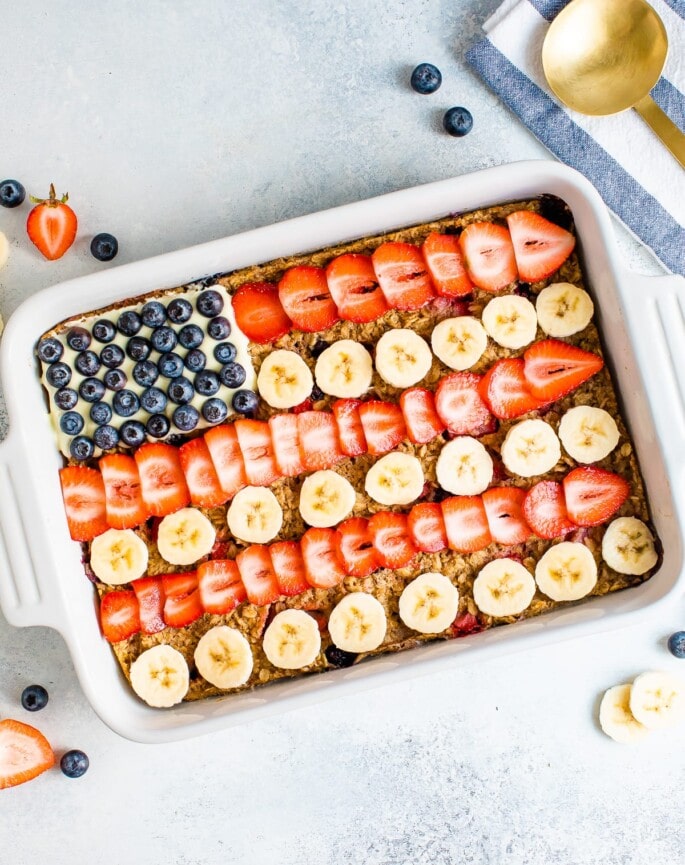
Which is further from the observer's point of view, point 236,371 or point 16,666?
point 16,666

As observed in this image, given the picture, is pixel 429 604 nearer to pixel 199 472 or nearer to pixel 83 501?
pixel 199 472

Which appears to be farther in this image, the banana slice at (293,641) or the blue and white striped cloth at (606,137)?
the blue and white striped cloth at (606,137)

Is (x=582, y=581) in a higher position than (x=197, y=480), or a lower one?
lower

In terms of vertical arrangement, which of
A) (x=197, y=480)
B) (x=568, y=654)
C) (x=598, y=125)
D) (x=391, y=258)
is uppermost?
(x=598, y=125)

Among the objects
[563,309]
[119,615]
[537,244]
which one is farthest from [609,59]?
[119,615]

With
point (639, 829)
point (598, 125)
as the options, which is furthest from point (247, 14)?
point (639, 829)

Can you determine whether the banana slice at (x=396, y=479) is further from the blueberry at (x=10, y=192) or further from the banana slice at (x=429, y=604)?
the blueberry at (x=10, y=192)

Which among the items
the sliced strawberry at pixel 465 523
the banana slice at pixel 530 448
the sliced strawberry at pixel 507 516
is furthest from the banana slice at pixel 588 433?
the sliced strawberry at pixel 465 523

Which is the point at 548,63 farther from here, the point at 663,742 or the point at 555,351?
the point at 663,742
